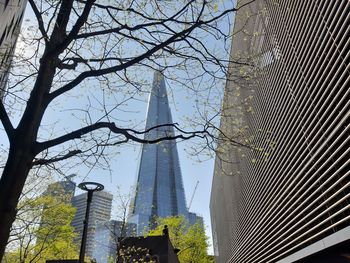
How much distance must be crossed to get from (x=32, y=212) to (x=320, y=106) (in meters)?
17.4

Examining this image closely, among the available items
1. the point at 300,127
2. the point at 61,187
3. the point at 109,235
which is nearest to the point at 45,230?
the point at 109,235

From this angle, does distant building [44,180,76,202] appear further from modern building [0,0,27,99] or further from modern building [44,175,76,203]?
modern building [0,0,27,99]

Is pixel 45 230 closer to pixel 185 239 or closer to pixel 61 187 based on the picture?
pixel 61 187

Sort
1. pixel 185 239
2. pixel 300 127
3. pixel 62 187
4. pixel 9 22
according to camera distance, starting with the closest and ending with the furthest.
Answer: pixel 300 127
pixel 62 187
pixel 9 22
pixel 185 239

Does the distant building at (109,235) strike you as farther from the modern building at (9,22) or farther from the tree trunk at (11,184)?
the tree trunk at (11,184)

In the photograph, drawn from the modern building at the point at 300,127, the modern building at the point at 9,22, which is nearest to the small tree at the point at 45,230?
the modern building at the point at 9,22

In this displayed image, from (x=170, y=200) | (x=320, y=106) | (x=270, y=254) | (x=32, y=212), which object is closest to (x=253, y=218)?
(x=270, y=254)

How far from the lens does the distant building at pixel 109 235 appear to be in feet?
72.9

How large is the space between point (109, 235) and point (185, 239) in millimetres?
13109

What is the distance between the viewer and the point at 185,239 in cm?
3622

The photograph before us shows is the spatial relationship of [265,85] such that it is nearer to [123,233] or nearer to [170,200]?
[123,233]

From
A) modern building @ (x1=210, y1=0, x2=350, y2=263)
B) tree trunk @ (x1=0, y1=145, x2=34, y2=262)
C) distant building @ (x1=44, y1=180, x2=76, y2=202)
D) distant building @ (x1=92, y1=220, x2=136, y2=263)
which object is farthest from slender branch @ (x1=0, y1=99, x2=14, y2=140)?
distant building @ (x1=92, y1=220, x2=136, y2=263)

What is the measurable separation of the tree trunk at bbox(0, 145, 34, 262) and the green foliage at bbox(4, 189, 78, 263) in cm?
1510

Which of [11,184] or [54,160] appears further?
[54,160]
